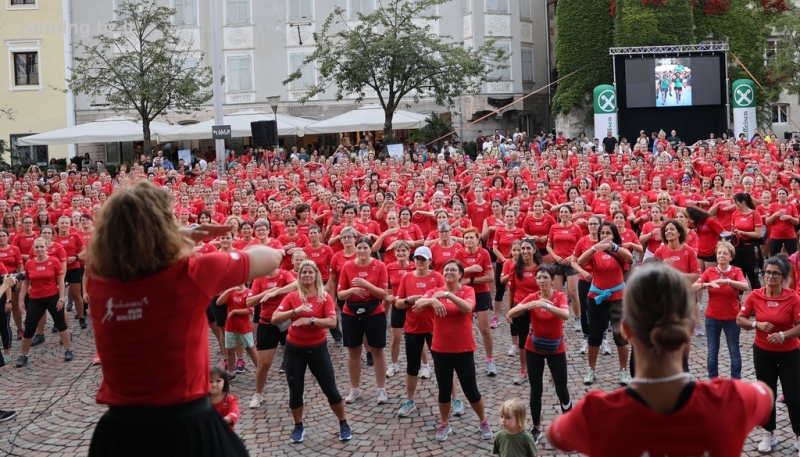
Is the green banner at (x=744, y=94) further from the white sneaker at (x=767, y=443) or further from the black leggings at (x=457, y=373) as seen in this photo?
the black leggings at (x=457, y=373)

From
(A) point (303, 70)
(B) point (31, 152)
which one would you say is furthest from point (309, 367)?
(B) point (31, 152)

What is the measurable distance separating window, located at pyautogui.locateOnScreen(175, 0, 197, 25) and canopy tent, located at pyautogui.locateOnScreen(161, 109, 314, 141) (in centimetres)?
1094

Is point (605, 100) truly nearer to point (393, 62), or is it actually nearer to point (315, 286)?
point (393, 62)

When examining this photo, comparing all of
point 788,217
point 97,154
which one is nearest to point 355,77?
point 97,154

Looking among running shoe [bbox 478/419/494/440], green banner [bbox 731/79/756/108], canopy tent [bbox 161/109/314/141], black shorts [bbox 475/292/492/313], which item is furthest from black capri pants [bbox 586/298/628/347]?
green banner [bbox 731/79/756/108]

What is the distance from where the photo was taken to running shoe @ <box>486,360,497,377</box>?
31.8ft

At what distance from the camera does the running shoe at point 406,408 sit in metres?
8.52

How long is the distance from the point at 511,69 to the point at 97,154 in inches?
820

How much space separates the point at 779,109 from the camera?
41344mm

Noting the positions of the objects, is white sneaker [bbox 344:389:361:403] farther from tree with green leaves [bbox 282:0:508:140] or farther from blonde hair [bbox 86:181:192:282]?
tree with green leaves [bbox 282:0:508:140]

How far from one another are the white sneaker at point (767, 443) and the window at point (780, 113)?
3832 centimetres

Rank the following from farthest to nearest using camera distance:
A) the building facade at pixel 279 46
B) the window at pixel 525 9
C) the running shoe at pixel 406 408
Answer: the window at pixel 525 9 → the building facade at pixel 279 46 → the running shoe at pixel 406 408

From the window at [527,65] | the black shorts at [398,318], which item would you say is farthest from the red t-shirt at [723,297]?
the window at [527,65]

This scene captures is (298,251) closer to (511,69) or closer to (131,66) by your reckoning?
(131,66)
